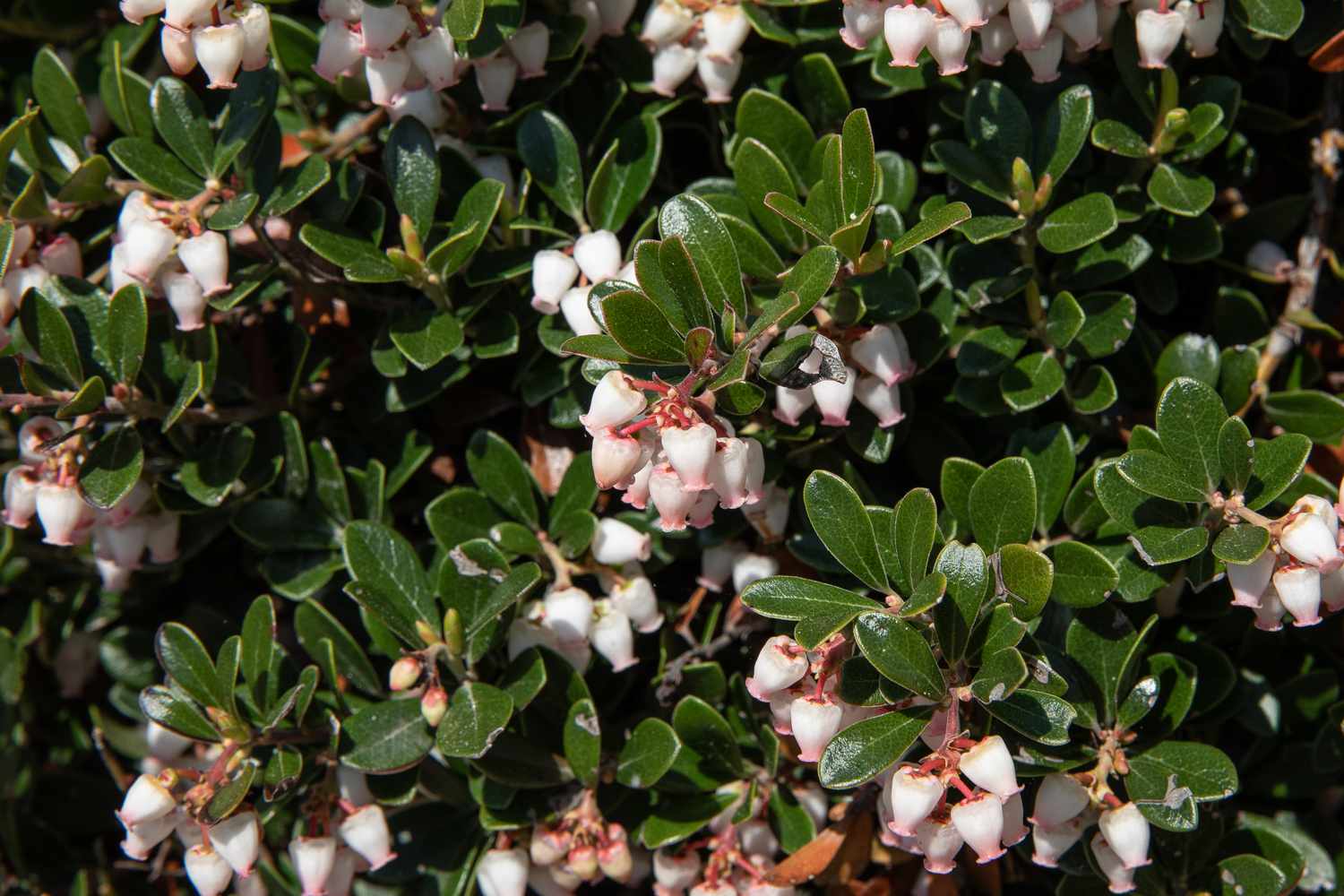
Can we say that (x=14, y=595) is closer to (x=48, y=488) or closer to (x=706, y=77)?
(x=48, y=488)

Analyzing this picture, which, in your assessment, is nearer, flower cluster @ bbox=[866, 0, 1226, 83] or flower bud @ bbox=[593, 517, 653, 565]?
flower cluster @ bbox=[866, 0, 1226, 83]

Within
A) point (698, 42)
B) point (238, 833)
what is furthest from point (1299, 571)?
point (238, 833)

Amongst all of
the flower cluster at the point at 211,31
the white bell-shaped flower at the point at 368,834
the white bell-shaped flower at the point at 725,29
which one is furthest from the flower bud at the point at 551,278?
the white bell-shaped flower at the point at 368,834

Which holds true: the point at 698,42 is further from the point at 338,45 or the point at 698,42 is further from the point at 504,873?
the point at 504,873

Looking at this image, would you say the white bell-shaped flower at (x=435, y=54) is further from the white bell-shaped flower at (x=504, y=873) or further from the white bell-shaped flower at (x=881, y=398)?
the white bell-shaped flower at (x=504, y=873)

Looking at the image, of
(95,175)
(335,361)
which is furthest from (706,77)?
(95,175)

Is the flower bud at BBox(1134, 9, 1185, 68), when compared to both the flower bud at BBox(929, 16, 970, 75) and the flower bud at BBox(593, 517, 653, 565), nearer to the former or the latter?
the flower bud at BBox(929, 16, 970, 75)

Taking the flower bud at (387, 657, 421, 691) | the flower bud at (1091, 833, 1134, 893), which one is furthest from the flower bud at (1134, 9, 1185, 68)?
the flower bud at (387, 657, 421, 691)
